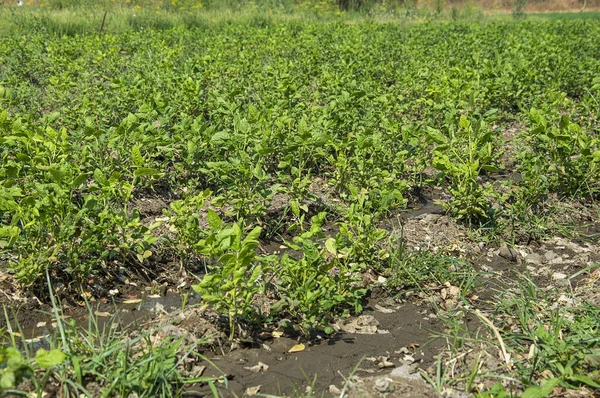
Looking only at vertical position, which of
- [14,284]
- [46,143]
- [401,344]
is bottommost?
[401,344]

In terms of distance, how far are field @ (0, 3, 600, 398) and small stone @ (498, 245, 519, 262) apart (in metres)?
0.02

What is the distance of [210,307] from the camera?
12.2 feet

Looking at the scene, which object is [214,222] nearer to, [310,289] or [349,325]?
[310,289]

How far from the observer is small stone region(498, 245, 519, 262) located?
15.6ft

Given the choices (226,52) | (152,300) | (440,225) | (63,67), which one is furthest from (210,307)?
(226,52)

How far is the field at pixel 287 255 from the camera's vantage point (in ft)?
10.1

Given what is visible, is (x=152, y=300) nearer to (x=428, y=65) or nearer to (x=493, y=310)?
(x=493, y=310)

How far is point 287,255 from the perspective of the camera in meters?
3.52

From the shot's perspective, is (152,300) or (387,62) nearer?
(152,300)

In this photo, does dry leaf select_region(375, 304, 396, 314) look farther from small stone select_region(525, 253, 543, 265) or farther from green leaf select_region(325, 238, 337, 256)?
small stone select_region(525, 253, 543, 265)

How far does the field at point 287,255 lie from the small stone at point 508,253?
16 mm

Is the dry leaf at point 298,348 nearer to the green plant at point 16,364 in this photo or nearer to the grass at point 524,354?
the grass at point 524,354

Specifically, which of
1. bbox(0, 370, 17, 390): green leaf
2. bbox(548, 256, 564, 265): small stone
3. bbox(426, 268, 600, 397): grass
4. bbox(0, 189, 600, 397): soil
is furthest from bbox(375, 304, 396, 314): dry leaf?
bbox(0, 370, 17, 390): green leaf

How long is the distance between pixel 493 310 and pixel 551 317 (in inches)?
17.8
